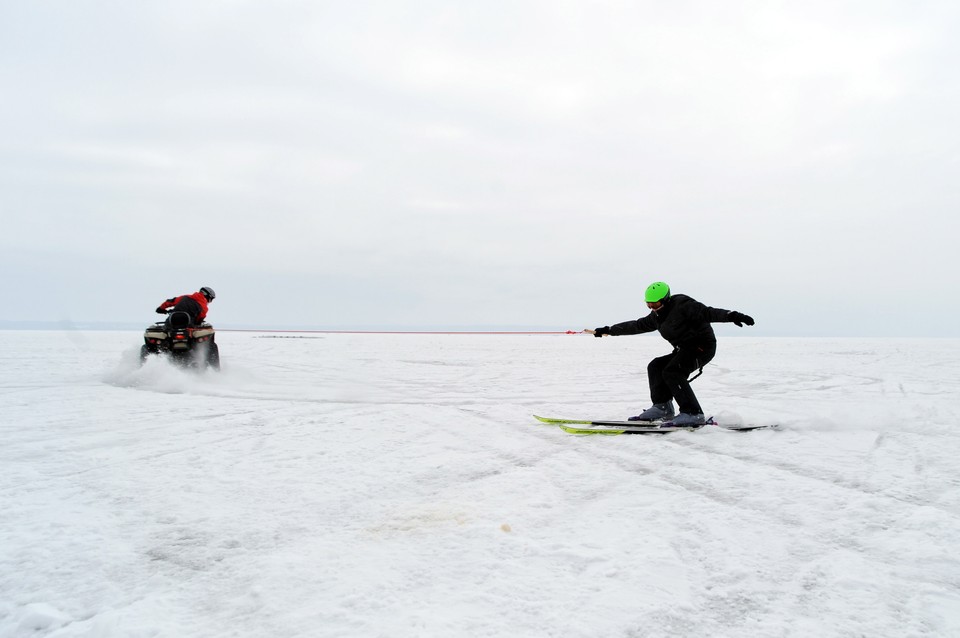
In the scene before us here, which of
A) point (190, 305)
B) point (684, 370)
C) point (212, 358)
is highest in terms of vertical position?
point (190, 305)

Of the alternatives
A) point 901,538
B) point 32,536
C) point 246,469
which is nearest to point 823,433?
point 901,538

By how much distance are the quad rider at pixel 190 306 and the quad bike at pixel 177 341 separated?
18 cm

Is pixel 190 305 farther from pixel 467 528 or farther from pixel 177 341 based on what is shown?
pixel 467 528

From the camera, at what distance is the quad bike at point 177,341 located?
10.7 meters

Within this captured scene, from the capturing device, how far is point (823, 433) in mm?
5996

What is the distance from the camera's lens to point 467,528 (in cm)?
307

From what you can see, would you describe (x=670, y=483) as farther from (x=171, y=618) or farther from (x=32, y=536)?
(x=32, y=536)

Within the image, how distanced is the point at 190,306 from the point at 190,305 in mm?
23

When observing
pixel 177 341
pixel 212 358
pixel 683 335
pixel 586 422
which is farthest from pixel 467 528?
pixel 212 358

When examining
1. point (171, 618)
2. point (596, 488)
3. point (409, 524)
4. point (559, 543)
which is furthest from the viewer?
point (596, 488)

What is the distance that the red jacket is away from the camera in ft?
36.3

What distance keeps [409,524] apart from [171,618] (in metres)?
1.28

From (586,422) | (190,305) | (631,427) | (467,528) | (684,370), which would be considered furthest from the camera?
(190,305)

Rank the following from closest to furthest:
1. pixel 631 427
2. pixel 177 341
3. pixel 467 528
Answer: pixel 467 528 < pixel 631 427 < pixel 177 341
